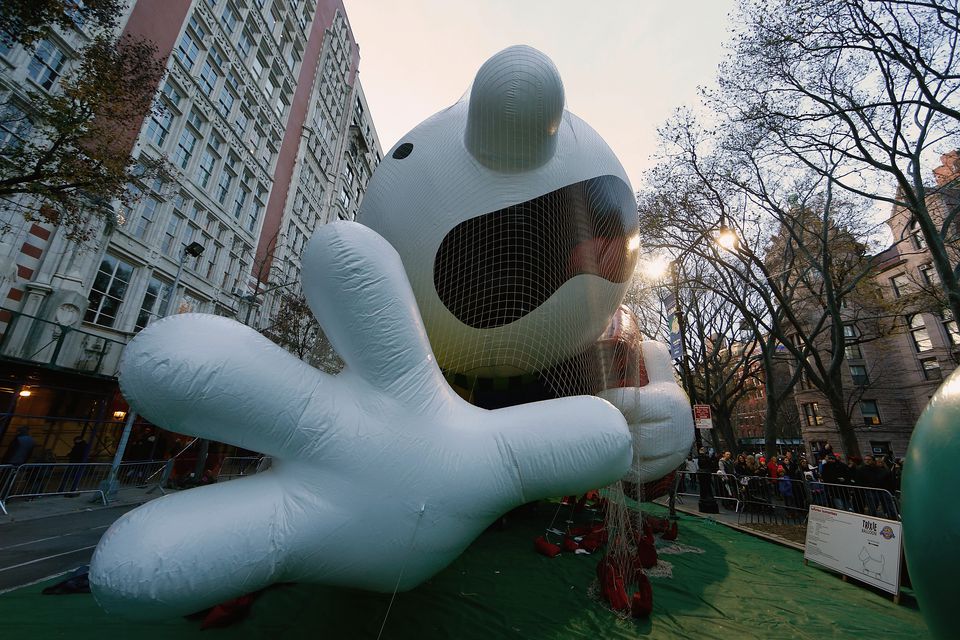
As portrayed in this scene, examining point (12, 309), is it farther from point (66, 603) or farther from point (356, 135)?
point (356, 135)

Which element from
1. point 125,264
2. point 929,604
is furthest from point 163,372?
point 125,264

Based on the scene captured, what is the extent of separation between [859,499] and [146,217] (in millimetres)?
23314

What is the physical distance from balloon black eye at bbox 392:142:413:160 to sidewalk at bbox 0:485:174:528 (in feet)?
26.0

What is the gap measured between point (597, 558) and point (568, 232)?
3546 mm

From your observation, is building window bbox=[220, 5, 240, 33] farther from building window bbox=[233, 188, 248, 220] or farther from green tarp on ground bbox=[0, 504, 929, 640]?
green tarp on ground bbox=[0, 504, 929, 640]

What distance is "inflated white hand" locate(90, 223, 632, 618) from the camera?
4.53 feet

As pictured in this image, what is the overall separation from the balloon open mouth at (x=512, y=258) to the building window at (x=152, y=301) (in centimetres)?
1801

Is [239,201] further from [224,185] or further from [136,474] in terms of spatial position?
[136,474]

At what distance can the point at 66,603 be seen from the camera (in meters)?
2.84

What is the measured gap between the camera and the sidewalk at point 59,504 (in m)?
6.82

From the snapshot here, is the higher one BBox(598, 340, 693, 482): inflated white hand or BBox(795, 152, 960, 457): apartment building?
BBox(795, 152, 960, 457): apartment building

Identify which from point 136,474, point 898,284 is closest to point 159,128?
point 136,474

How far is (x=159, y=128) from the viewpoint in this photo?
53.8 ft

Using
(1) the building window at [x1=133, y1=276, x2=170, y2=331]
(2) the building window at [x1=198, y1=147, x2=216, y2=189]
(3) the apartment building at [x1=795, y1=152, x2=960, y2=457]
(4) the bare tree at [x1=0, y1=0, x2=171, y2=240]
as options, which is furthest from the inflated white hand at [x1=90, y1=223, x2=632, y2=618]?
(3) the apartment building at [x1=795, y1=152, x2=960, y2=457]
